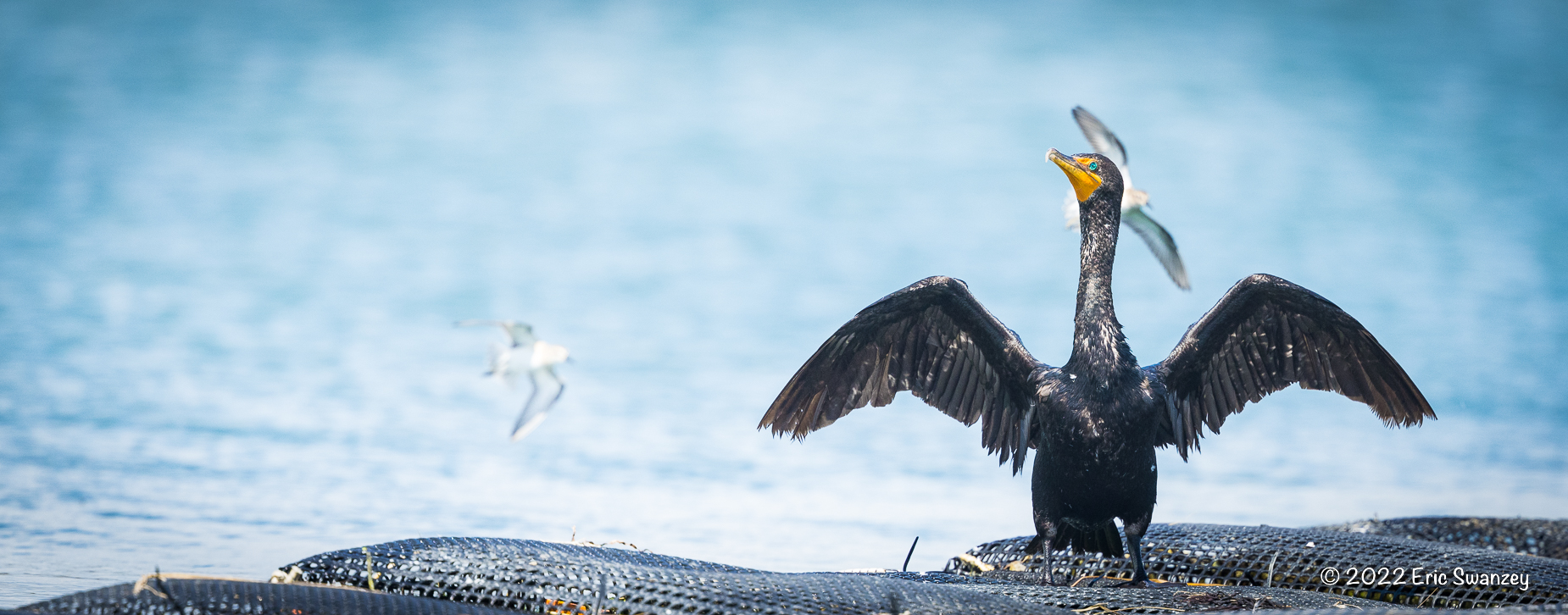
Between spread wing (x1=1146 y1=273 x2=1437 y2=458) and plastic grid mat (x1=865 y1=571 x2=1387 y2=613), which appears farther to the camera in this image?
spread wing (x1=1146 y1=273 x2=1437 y2=458)

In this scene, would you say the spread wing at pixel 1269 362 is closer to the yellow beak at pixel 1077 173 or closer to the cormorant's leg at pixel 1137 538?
the cormorant's leg at pixel 1137 538

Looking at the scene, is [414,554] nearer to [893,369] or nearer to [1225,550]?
[893,369]

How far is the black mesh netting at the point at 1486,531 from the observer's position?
557 cm

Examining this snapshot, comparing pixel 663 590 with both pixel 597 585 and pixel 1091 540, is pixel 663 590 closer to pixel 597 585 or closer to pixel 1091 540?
pixel 597 585

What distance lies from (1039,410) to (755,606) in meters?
1.51

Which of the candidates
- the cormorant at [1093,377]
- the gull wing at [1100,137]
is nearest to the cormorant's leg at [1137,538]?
the cormorant at [1093,377]

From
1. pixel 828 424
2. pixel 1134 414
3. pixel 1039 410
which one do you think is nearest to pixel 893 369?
pixel 828 424

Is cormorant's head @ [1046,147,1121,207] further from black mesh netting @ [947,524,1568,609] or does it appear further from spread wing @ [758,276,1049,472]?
black mesh netting @ [947,524,1568,609]

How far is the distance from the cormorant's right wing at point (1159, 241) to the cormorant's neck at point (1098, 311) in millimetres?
1184

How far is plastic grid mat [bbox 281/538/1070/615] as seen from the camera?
2812mm

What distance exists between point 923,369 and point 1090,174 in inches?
40.1

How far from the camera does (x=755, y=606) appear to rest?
282 centimetres

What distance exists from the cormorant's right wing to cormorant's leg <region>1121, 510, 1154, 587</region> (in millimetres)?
1631

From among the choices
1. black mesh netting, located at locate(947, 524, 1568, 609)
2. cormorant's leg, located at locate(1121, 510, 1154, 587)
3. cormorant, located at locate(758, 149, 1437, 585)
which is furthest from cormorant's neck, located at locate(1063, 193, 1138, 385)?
black mesh netting, located at locate(947, 524, 1568, 609)
